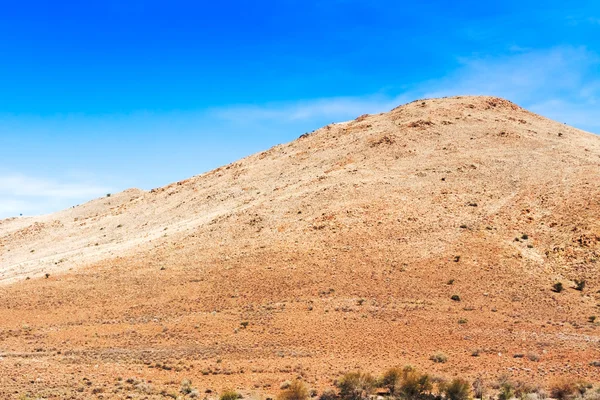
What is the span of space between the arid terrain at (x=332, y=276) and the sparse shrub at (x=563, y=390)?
5.30 ft

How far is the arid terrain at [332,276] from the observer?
Result: 78.0ft

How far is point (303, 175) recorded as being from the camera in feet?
206

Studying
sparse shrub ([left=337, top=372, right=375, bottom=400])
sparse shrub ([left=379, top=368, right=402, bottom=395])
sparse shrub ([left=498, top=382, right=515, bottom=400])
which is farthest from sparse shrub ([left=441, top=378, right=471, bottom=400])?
sparse shrub ([left=337, top=372, right=375, bottom=400])

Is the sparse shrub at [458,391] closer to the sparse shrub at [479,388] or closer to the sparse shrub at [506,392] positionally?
the sparse shrub at [479,388]

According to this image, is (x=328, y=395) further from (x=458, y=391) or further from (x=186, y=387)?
(x=186, y=387)

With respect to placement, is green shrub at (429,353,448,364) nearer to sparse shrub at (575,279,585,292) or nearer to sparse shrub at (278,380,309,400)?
sparse shrub at (278,380,309,400)

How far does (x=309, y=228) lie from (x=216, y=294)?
12958 millimetres

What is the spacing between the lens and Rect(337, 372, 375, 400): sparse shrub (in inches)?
752

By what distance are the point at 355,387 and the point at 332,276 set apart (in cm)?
1805

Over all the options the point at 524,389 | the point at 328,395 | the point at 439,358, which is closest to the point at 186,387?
the point at 328,395

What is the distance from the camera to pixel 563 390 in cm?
1869

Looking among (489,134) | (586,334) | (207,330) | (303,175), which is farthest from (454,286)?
(489,134)

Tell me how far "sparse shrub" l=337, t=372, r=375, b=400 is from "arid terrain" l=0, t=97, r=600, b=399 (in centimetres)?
157

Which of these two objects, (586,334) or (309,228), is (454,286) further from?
(309,228)
